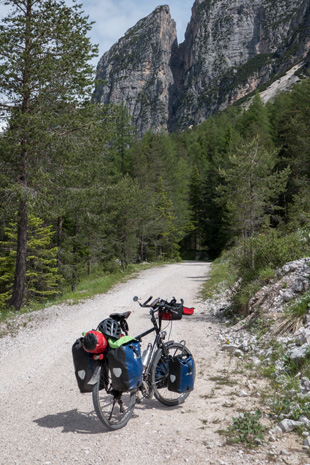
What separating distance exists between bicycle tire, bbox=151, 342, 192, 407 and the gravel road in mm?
105

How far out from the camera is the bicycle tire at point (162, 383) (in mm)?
4543

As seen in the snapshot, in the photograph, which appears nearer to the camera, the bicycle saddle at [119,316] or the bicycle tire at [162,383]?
the bicycle saddle at [119,316]

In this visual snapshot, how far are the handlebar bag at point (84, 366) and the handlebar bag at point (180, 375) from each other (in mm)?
1151

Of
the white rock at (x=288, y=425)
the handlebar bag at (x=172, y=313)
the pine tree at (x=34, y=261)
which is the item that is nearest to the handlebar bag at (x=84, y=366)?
the handlebar bag at (x=172, y=313)

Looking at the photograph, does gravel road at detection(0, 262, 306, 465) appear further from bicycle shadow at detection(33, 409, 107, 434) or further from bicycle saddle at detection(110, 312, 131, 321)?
bicycle saddle at detection(110, 312, 131, 321)

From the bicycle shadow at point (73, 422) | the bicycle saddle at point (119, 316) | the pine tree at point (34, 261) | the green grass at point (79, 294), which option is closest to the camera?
the bicycle shadow at point (73, 422)

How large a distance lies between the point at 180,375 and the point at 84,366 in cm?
136

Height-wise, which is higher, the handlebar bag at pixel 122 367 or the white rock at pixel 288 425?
the handlebar bag at pixel 122 367

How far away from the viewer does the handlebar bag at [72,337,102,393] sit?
12.6 ft

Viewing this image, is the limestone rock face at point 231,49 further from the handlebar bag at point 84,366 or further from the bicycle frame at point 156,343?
the handlebar bag at point 84,366

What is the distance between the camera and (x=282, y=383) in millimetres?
4828

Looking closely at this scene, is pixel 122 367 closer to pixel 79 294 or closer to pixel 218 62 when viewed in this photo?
pixel 79 294

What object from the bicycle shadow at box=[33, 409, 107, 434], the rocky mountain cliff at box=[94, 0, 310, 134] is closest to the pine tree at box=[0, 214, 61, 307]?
the bicycle shadow at box=[33, 409, 107, 434]

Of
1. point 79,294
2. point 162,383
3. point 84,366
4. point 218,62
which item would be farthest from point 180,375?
point 218,62
